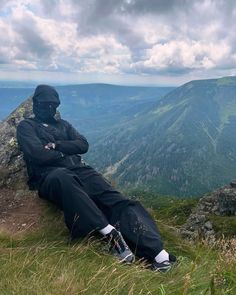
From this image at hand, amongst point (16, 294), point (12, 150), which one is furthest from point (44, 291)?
point (12, 150)

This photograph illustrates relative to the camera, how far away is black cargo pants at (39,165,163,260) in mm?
7887

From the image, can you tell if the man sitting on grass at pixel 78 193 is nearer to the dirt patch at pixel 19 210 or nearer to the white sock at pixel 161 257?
the white sock at pixel 161 257

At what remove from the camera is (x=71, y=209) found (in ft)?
27.2

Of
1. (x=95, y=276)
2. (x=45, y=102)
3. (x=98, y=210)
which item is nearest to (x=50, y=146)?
(x=45, y=102)

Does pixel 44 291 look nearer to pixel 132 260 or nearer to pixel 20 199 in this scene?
pixel 132 260

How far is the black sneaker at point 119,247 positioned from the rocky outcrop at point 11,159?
477 cm

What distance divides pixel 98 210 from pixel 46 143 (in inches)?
144

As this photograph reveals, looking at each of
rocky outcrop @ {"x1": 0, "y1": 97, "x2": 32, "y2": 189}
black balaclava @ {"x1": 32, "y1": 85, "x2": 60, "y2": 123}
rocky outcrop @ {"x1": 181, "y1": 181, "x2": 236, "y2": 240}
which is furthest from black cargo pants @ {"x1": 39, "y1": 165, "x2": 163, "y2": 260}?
rocky outcrop @ {"x1": 181, "y1": 181, "x2": 236, "y2": 240}

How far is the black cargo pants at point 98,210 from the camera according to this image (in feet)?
25.9

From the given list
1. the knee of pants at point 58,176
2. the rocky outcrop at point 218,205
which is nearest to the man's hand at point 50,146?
the knee of pants at point 58,176

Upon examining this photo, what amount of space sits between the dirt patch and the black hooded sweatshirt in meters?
0.40

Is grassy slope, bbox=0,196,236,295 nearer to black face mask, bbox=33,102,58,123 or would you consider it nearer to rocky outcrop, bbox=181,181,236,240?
black face mask, bbox=33,102,58,123

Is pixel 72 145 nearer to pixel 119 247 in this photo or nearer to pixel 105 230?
pixel 105 230

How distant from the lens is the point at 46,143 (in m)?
11.2
